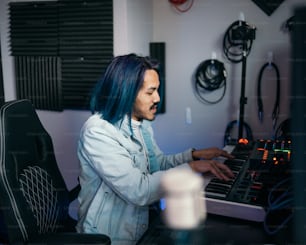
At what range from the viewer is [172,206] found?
1111mm

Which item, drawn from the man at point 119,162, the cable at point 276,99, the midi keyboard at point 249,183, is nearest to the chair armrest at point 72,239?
the man at point 119,162

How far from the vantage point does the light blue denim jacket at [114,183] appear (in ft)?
4.17

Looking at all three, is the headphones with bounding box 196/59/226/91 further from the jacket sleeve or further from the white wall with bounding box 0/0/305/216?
the jacket sleeve

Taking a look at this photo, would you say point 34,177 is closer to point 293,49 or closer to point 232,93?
point 293,49

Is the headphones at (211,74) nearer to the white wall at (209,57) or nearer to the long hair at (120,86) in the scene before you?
the white wall at (209,57)

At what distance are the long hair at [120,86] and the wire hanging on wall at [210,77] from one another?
1394 millimetres

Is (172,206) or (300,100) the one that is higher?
(300,100)

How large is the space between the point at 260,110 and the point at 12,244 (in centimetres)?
202

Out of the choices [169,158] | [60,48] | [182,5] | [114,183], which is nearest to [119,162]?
[114,183]

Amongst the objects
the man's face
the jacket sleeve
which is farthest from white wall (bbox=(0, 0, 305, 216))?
the man's face

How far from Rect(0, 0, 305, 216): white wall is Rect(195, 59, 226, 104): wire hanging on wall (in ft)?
0.16

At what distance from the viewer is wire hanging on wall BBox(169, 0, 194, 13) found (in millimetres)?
2723

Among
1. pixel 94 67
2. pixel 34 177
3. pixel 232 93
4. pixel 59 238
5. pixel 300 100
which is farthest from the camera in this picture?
pixel 232 93

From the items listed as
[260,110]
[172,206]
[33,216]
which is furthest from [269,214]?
[260,110]
